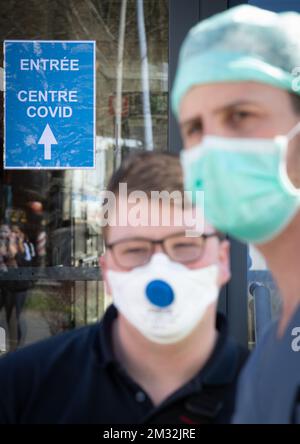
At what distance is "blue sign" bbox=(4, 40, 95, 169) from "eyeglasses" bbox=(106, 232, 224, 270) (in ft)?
1.84

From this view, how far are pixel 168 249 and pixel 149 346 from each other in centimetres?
29

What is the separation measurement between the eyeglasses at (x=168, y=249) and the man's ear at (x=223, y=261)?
0.12ft

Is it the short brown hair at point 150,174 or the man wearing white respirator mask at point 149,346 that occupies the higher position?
the short brown hair at point 150,174

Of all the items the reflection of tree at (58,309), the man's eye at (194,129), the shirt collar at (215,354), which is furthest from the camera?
the reflection of tree at (58,309)

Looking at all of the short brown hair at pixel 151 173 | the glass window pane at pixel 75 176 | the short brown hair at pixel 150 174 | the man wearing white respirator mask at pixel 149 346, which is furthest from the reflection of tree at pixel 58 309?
the short brown hair at pixel 151 173

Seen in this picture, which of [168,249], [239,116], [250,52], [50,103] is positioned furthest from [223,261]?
[50,103]

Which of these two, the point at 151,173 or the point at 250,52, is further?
the point at 151,173

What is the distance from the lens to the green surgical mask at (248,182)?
1.64 m

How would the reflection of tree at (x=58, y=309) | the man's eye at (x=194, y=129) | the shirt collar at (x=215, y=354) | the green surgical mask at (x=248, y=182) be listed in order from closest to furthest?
the green surgical mask at (x=248, y=182) → the man's eye at (x=194, y=129) → the shirt collar at (x=215, y=354) → the reflection of tree at (x=58, y=309)

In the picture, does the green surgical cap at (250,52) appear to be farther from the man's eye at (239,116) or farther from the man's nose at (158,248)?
the man's nose at (158,248)

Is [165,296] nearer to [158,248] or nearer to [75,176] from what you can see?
[158,248]

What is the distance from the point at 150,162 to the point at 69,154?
0.47 meters

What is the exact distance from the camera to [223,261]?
1.90 m
